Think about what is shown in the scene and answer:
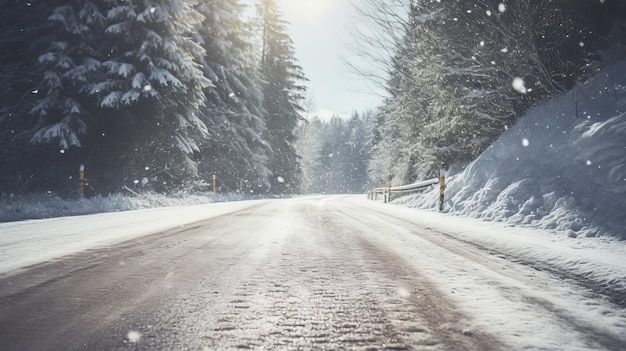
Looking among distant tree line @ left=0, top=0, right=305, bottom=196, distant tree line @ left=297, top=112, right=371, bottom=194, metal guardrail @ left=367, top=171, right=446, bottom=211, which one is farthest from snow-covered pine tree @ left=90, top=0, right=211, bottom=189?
distant tree line @ left=297, top=112, right=371, bottom=194

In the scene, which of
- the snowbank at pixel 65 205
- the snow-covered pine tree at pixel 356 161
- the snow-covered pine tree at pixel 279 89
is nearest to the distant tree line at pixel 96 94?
the snowbank at pixel 65 205

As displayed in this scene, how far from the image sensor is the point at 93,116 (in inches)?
473

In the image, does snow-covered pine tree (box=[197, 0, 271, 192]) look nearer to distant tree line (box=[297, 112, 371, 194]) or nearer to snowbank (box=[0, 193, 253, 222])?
snowbank (box=[0, 193, 253, 222])

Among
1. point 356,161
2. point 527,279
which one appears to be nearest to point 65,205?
point 527,279

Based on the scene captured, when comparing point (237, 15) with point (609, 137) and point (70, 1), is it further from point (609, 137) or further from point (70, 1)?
point (609, 137)

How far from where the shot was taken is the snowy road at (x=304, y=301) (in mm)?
1664

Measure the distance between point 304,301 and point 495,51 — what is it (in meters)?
8.56

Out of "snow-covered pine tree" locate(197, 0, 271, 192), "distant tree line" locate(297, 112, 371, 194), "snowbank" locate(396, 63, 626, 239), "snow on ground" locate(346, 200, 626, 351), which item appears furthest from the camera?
"distant tree line" locate(297, 112, 371, 194)

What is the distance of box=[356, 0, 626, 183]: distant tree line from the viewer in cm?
823

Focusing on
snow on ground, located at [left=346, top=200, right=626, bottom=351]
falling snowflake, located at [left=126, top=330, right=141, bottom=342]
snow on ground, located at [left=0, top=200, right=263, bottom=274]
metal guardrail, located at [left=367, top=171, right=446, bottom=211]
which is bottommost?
snow on ground, located at [left=0, top=200, right=263, bottom=274]

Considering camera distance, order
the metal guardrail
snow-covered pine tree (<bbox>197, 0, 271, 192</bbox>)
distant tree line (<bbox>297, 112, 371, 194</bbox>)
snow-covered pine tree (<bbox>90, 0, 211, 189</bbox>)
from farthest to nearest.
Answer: distant tree line (<bbox>297, 112, 371, 194</bbox>), snow-covered pine tree (<bbox>197, 0, 271, 192</bbox>), snow-covered pine tree (<bbox>90, 0, 211, 189</bbox>), the metal guardrail

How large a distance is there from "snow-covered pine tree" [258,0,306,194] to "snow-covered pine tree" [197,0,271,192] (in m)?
5.84

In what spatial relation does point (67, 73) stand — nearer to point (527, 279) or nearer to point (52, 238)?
point (52, 238)

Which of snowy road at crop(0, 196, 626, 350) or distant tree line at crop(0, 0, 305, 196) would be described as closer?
snowy road at crop(0, 196, 626, 350)
